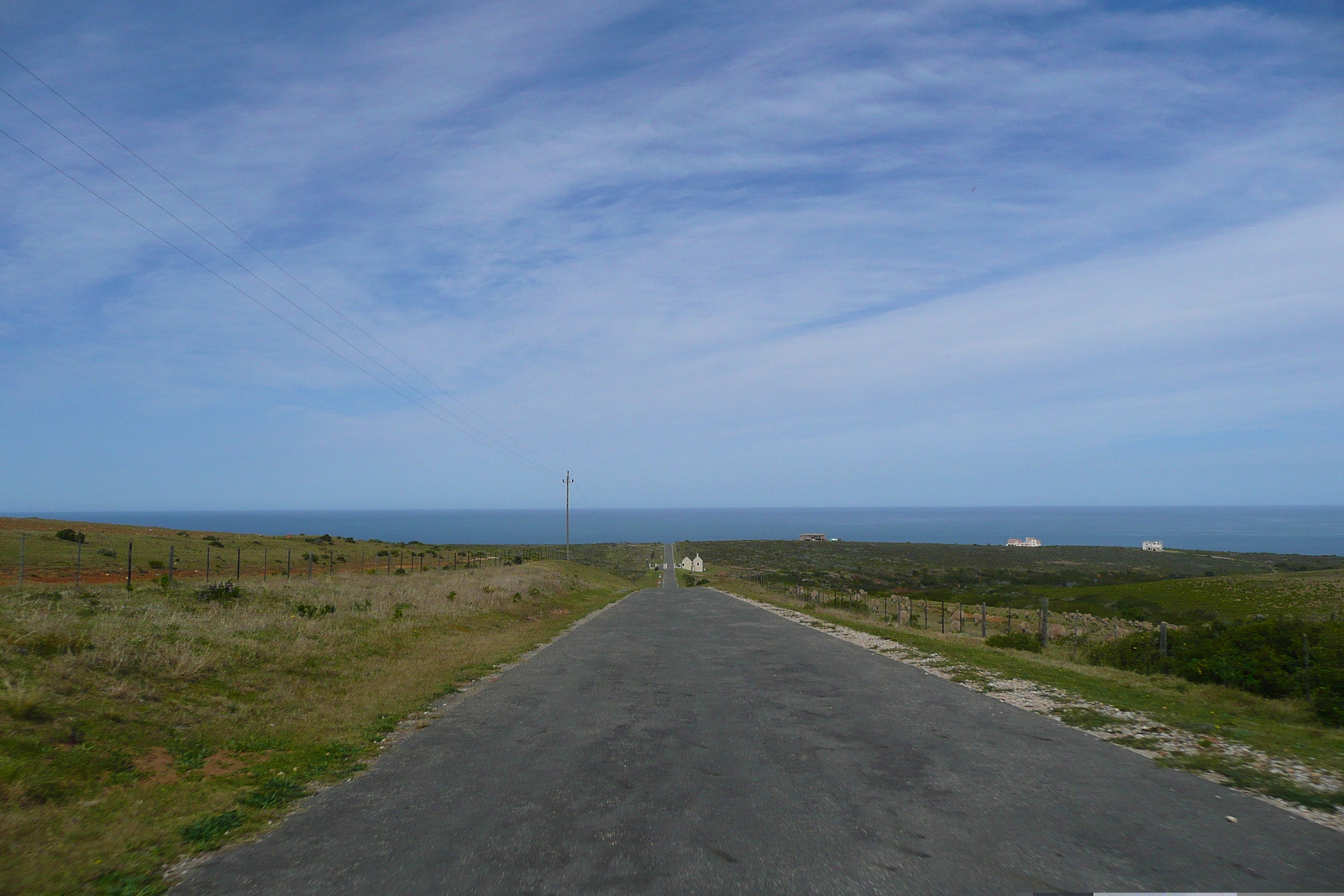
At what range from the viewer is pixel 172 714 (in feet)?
32.9

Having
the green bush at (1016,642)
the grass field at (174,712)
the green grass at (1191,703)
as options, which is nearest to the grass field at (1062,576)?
the green bush at (1016,642)

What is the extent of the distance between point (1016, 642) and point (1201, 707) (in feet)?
37.6

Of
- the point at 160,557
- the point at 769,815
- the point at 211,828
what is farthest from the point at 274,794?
the point at 160,557

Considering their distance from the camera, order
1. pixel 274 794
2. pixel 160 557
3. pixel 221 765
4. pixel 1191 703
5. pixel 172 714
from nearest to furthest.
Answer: pixel 274 794 < pixel 221 765 < pixel 172 714 < pixel 1191 703 < pixel 160 557

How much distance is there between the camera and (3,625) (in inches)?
437

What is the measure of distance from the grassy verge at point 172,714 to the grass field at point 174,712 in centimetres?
3

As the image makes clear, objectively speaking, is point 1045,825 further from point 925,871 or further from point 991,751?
point 991,751

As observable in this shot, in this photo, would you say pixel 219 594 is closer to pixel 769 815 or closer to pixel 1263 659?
pixel 769 815

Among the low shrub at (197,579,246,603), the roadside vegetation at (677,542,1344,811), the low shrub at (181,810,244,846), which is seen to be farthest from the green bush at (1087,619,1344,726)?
the low shrub at (197,579,246,603)

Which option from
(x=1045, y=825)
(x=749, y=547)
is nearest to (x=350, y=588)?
(x=1045, y=825)

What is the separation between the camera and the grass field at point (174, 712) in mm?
6105

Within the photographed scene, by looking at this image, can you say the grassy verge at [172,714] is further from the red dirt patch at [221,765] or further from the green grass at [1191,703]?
the green grass at [1191,703]

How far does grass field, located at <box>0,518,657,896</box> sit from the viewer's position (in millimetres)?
6105

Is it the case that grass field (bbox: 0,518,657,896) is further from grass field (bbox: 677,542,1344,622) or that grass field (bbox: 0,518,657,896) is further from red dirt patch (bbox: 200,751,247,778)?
grass field (bbox: 677,542,1344,622)
